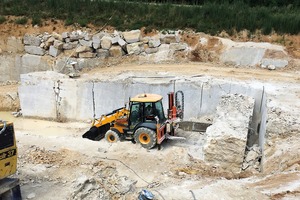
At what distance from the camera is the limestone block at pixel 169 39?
2056 centimetres

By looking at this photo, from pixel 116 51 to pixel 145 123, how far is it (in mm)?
8786

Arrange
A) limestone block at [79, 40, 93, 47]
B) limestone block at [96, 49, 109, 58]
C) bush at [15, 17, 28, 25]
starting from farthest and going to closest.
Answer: bush at [15, 17, 28, 25]
limestone block at [79, 40, 93, 47]
limestone block at [96, 49, 109, 58]

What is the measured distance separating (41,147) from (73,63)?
A: 8.69 m

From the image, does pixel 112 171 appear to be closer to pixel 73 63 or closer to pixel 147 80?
pixel 147 80

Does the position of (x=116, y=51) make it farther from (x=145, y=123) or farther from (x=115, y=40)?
(x=145, y=123)

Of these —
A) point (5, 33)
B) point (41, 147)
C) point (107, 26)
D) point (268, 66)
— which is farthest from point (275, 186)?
point (5, 33)

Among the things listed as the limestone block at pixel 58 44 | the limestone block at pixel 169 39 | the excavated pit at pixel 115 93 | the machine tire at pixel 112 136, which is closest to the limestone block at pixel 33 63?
the limestone block at pixel 58 44

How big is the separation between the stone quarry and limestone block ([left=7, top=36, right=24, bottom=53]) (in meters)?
0.06

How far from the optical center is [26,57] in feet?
70.9

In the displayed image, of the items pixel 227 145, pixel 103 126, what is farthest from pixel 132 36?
pixel 227 145

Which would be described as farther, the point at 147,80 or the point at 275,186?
the point at 147,80

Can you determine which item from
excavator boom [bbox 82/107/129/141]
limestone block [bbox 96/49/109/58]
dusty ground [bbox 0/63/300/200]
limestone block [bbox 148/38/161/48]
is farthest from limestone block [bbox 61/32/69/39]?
dusty ground [bbox 0/63/300/200]

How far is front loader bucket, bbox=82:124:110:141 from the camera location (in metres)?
13.7

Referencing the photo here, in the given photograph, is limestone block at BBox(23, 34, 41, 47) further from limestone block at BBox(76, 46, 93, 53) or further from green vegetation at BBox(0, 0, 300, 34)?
limestone block at BBox(76, 46, 93, 53)
